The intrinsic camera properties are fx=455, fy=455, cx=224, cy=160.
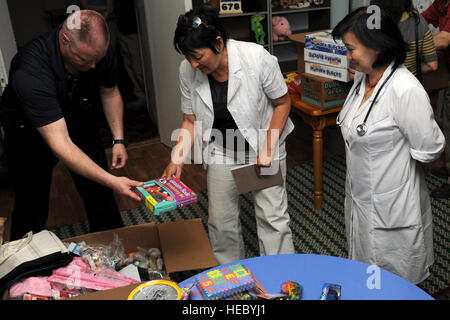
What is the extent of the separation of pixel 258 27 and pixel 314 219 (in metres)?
2.16

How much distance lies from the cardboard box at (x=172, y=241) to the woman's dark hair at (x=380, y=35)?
1048 millimetres

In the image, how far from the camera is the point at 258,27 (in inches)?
168

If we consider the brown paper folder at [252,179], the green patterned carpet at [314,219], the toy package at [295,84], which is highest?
the toy package at [295,84]

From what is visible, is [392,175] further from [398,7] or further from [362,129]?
[398,7]

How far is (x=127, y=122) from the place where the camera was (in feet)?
16.0

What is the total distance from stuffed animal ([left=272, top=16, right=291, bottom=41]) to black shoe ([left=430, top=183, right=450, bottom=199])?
2102mm

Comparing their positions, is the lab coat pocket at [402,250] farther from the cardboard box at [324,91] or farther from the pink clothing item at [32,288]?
the pink clothing item at [32,288]

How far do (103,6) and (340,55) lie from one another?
10.4ft

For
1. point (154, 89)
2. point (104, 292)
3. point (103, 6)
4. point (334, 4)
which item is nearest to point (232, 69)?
point (104, 292)

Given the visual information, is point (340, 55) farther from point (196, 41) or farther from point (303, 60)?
point (196, 41)

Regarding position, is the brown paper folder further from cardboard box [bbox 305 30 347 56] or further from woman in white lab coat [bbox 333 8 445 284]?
cardboard box [bbox 305 30 347 56]

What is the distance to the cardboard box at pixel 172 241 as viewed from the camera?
76.8 inches

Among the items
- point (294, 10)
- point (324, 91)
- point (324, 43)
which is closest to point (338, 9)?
point (294, 10)

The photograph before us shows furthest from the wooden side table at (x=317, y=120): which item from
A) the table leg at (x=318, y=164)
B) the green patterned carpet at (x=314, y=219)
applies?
the green patterned carpet at (x=314, y=219)
